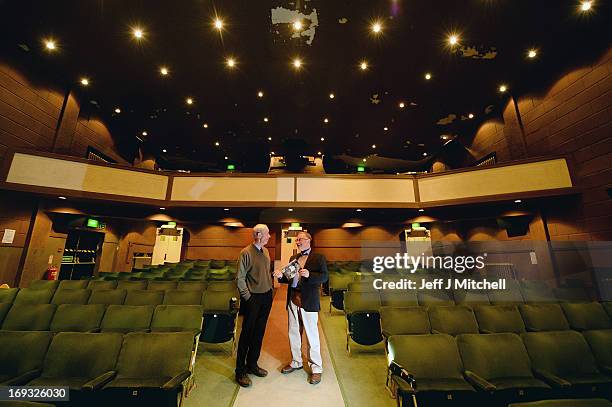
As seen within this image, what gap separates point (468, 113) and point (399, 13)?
479 centimetres

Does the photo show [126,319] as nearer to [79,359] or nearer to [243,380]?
[79,359]

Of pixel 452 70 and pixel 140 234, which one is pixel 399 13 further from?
pixel 140 234

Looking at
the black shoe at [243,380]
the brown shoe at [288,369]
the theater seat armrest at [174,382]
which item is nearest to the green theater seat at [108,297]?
the black shoe at [243,380]

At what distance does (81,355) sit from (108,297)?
1.89 m

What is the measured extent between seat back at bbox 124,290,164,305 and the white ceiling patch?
18.0 ft

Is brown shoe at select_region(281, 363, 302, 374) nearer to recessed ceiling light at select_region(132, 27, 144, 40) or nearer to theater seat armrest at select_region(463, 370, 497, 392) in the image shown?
theater seat armrest at select_region(463, 370, 497, 392)

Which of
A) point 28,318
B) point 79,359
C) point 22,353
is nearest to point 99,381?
point 79,359

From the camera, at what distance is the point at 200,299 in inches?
140

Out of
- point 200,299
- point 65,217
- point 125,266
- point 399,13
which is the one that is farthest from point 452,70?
point 125,266

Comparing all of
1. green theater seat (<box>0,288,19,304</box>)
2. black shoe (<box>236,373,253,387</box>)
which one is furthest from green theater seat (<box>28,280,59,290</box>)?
black shoe (<box>236,373,253,387</box>)

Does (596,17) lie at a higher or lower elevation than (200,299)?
higher

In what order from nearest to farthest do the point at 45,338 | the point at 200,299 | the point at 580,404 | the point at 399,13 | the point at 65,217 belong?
the point at 580,404
the point at 45,338
the point at 200,299
the point at 399,13
the point at 65,217

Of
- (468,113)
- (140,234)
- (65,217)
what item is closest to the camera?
(65,217)

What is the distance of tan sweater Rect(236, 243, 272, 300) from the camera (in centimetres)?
242
